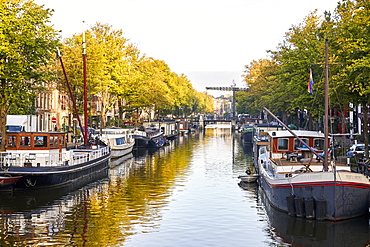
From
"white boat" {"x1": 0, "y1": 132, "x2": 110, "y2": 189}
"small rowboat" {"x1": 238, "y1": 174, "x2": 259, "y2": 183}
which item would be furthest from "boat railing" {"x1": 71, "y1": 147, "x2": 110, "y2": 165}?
"small rowboat" {"x1": 238, "y1": 174, "x2": 259, "y2": 183}

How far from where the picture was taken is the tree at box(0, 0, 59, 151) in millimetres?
48219

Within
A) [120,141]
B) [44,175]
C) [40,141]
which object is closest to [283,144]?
[44,175]

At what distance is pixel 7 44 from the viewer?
47.6 meters

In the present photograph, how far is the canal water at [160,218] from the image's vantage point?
2792cm

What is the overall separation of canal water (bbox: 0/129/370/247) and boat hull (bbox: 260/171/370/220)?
0.48 meters

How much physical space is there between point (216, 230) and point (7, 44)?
2641 centimetres

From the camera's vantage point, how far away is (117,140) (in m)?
73.2

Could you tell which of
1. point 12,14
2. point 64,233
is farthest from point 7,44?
point 64,233

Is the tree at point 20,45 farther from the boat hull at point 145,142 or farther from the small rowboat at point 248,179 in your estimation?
the boat hull at point 145,142

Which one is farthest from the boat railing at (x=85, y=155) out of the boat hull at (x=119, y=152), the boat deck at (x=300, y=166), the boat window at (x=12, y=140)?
the boat deck at (x=300, y=166)

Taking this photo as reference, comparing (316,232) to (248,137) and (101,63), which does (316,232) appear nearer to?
(101,63)

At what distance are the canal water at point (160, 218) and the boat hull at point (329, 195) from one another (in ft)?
1.58

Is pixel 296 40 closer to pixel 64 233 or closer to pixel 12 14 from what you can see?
pixel 12 14

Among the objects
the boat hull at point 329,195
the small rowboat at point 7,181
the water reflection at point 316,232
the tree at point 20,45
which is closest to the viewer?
the water reflection at point 316,232
